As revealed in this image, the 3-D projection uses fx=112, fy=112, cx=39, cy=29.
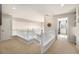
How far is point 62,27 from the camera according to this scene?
6.25 ft

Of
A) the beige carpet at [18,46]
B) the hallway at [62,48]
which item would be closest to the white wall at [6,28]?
the beige carpet at [18,46]

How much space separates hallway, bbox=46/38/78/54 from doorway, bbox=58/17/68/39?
85 millimetres

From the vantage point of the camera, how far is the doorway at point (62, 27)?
1.87 meters

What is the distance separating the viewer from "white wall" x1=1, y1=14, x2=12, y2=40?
1.81 metres

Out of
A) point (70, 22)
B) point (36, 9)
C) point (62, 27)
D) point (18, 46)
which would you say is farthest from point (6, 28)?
point (70, 22)

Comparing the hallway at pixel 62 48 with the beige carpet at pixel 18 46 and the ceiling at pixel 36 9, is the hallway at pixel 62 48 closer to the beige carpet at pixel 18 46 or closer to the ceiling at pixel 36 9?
the beige carpet at pixel 18 46

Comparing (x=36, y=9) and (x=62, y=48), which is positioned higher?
(x=36, y=9)

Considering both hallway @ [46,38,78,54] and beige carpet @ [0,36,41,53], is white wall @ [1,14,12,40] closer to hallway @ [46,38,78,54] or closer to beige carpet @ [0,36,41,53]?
beige carpet @ [0,36,41,53]

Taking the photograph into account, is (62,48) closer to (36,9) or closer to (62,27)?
(62,27)

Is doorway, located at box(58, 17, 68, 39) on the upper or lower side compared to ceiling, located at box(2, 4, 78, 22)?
lower

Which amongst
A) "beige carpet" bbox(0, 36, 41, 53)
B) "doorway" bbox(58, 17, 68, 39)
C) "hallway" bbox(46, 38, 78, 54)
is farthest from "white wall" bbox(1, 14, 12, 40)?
"doorway" bbox(58, 17, 68, 39)

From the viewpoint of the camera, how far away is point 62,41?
1875 millimetres

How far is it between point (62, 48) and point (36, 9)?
0.78 m
